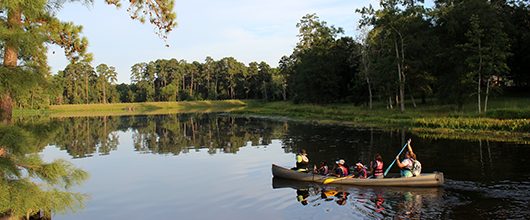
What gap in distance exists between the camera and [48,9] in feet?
29.9

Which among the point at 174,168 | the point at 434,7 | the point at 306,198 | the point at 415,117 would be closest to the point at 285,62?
the point at 434,7

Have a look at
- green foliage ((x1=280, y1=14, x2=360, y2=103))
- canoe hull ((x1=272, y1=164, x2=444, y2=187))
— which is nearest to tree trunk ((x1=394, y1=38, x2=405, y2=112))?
green foliage ((x1=280, y1=14, x2=360, y2=103))

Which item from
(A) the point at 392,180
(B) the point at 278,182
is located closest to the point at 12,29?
(B) the point at 278,182

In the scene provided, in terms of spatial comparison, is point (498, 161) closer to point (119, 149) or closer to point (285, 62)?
point (119, 149)

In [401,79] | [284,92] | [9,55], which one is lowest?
[9,55]

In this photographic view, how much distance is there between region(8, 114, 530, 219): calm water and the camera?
1558cm

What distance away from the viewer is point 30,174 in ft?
30.0

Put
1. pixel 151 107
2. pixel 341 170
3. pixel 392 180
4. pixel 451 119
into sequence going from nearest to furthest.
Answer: pixel 392 180 < pixel 341 170 < pixel 451 119 < pixel 151 107

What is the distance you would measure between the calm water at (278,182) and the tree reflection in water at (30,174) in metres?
0.71

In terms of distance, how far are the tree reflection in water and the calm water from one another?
0.71 m

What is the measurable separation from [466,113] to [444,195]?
25.2 m

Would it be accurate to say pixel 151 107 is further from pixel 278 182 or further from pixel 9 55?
pixel 9 55

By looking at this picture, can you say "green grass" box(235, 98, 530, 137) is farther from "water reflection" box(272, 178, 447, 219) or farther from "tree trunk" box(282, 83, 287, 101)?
"tree trunk" box(282, 83, 287, 101)

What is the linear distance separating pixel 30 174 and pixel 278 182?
526 inches
